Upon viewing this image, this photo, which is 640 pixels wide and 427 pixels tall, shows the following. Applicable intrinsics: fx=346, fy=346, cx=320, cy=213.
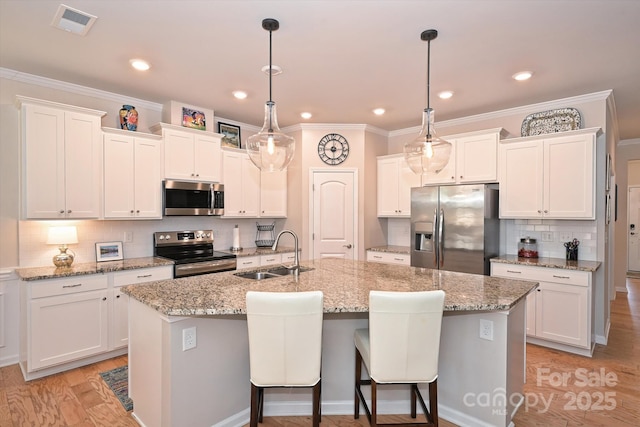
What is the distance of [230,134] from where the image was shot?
4.89m

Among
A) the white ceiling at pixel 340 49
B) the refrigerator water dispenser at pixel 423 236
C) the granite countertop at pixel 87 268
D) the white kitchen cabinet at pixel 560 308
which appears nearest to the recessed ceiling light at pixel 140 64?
the white ceiling at pixel 340 49

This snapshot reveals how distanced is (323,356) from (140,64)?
9.38 ft

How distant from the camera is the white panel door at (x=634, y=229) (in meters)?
8.09

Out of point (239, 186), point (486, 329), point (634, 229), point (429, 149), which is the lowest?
point (486, 329)

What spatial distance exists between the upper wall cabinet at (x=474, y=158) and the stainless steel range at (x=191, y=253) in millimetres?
2760

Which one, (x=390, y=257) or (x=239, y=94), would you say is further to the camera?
(x=390, y=257)

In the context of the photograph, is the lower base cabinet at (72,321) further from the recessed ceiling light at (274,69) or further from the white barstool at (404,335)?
the white barstool at (404,335)

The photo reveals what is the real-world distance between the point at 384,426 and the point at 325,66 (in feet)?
9.10

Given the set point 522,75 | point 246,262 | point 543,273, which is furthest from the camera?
point 246,262

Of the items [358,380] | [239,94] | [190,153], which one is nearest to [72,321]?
[190,153]

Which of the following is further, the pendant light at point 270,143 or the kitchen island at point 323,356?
the pendant light at point 270,143

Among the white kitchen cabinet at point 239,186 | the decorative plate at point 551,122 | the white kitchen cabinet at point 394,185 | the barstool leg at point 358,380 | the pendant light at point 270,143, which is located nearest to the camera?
the barstool leg at point 358,380

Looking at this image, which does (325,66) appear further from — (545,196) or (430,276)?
(545,196)

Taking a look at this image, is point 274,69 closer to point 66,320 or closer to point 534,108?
point 66,320
